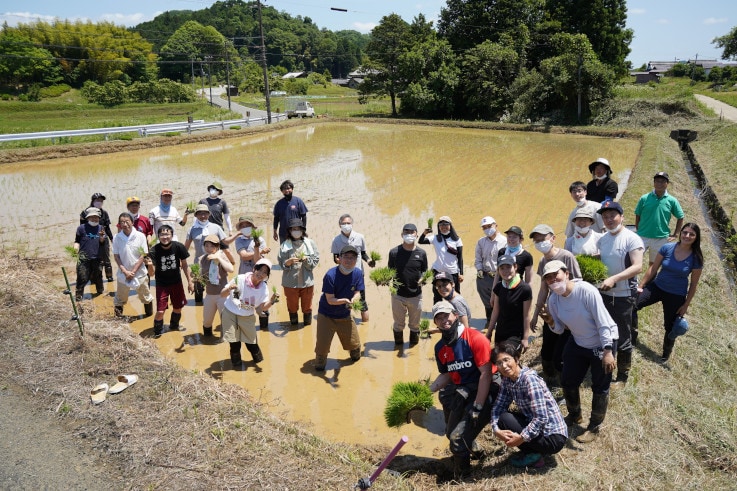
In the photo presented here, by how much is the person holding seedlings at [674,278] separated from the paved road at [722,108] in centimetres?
2611

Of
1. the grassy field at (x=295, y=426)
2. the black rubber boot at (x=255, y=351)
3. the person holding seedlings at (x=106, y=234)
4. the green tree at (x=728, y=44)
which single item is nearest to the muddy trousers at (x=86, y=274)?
the person holding seedlings at (x=106, y=234)

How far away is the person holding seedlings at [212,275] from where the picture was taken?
6.48 m

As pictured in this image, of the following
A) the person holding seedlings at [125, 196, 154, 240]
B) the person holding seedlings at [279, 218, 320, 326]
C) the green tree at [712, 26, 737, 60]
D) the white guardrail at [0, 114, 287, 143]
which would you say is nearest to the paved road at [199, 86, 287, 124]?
the white guardrail at [0, 114, 287, 143]

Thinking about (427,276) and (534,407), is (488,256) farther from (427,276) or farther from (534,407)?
(534,407)

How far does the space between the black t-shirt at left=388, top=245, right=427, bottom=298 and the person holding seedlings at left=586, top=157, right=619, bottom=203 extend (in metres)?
2.96

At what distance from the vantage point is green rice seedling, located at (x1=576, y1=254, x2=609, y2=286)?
15.9ft

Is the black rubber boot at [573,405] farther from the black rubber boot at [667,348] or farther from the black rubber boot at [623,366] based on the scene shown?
the black rubber boot at [667,348]

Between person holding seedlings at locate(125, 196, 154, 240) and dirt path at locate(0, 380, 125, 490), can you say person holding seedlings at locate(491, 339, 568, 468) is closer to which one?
dirt path at locate(0, 380, 125, 490)

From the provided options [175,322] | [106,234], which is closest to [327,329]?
[175,322]

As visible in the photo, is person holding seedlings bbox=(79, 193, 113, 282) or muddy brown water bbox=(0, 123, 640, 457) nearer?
muddy brown water bbox=(0, 123, 640, 457)

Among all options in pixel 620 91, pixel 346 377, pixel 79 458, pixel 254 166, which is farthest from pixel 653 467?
pixel 620 91

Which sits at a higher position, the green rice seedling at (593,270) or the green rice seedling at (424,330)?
the green rice seedling at (593,270)

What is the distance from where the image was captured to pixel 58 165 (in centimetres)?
1925

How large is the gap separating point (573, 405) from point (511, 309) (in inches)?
41.3
